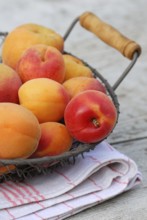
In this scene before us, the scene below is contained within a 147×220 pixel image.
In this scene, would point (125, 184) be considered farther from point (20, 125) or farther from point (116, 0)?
point (116, 0)

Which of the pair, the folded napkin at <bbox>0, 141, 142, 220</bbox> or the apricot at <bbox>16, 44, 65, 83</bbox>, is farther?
the apricot at <bbox>16, 44, 65, 83</bbox>

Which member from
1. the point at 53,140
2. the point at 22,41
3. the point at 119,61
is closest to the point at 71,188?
the point at 53,140

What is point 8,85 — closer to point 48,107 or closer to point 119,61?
point 48,107

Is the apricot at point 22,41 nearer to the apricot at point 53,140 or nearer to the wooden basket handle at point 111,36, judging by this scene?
the wooden basket handle at point 111,36

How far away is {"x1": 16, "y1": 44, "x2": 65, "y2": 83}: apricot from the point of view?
4.05ft

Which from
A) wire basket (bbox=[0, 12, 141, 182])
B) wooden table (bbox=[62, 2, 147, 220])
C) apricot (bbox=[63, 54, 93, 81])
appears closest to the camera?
wire basket (bbox=[0, 12, 141, 182])

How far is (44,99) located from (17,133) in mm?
139

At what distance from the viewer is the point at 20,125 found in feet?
3.40

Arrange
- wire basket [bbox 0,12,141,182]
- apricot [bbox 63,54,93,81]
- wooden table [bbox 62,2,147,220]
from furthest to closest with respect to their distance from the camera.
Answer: apricot [bbox 63,54,93,81], wooden table [bbox 62,2,147,220], wire basket [bbox 0,12,141,182]

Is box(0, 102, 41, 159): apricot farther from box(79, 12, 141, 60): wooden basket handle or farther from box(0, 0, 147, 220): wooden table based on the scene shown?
box(79, 12, 141, 60): wooden basket handle

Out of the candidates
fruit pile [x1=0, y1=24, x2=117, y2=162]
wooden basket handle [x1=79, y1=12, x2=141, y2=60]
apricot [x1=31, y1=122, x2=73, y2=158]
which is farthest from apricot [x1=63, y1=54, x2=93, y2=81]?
apricot [x1=31, y1=122, x2=73, y2=158]

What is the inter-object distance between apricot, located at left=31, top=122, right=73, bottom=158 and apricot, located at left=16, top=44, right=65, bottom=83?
0.15 metres

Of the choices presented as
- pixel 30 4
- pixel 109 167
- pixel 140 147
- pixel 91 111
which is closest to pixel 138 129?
pixel 140 147

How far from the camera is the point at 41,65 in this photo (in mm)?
1238
